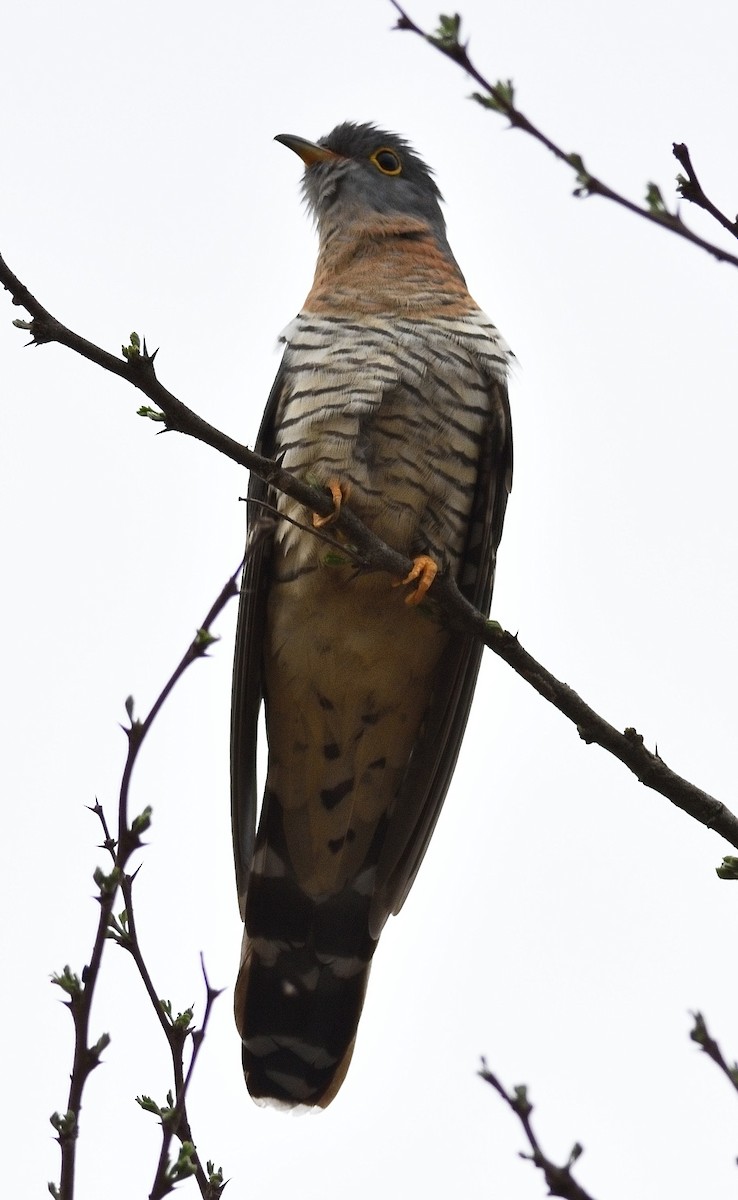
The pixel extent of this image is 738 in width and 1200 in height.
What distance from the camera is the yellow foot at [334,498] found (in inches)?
123

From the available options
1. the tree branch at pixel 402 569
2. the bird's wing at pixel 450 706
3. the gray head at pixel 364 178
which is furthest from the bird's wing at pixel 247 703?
the gray head at pixel 364 178

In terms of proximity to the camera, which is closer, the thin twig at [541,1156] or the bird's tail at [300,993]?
the thin twig at [541,1156]

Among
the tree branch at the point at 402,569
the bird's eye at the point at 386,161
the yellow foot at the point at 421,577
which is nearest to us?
the tree branch at the point at 402,569

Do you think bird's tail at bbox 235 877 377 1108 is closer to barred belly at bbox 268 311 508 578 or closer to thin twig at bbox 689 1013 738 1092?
barred belly at bbox 268 311 508 578

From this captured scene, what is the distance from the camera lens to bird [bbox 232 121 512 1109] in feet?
13.5

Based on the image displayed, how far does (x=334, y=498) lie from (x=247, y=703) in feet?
3.58

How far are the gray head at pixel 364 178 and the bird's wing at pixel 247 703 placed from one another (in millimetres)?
1482

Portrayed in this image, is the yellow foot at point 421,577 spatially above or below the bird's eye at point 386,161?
below

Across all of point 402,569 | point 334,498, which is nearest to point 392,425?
point 334,498

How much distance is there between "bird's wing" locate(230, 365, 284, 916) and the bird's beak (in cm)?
182

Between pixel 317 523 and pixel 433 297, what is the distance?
1512mm

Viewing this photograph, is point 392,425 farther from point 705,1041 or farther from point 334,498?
point 705,1041

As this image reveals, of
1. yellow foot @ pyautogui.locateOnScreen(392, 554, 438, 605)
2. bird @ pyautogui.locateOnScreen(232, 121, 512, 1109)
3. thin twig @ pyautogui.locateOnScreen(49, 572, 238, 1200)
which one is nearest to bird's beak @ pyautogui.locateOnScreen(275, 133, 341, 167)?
bird @ pyautogui.locateOnScreen(232, 121, 512, 1109)

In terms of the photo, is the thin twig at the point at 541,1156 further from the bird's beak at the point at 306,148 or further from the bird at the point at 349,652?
the bird's beak at the point at 306,148
